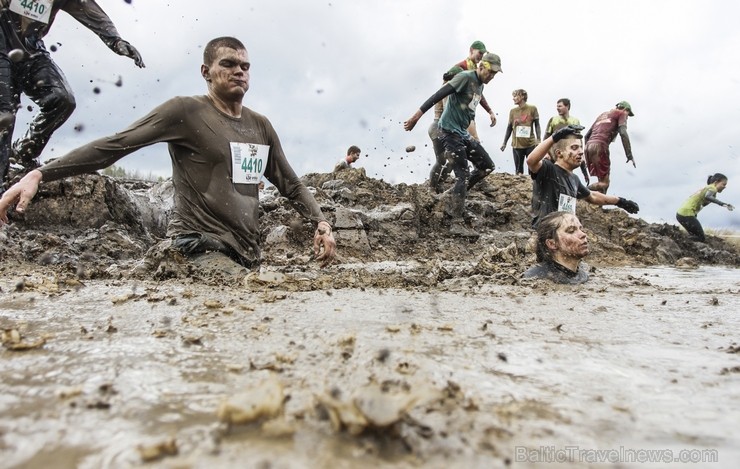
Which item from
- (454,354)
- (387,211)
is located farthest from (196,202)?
(387,211)

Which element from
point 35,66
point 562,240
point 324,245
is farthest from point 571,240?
point 35,66

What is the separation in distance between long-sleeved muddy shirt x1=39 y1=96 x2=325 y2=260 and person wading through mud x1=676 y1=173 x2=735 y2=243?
10094 millimetres

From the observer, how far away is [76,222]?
596 centimetres

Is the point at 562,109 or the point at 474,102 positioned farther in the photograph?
the point at 562,109

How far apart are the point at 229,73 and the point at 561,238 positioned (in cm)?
296

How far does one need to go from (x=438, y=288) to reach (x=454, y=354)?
210 centimetres

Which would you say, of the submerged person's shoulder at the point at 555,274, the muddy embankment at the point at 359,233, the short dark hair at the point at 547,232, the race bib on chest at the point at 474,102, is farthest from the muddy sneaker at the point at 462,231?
the submerged person's shoulder at the point at 555,274

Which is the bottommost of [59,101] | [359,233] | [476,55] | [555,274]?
[555,274]

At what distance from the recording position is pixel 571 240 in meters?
4.56

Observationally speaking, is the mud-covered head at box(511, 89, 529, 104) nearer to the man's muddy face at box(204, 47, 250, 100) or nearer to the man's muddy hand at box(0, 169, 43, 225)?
the man's muddy face at box(204, 47, 250, 100)

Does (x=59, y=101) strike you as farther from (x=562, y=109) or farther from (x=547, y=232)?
(x=562, y=109)

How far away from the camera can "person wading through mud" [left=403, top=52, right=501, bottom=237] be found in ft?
23.9

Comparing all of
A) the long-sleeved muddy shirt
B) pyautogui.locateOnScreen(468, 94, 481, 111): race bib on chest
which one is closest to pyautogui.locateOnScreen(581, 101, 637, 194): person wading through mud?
pyautogui.locateOnScreen(468, 94, 481, 111): race bib on chest

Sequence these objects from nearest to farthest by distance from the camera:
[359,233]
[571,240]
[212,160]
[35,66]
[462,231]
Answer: [212,160] < [571,240] < [35,66] < [359,233] < [462,231]
